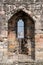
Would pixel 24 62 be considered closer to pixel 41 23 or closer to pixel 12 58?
pixel 12 58

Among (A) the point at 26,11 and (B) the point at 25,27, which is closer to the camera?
(A) the point at 26,11

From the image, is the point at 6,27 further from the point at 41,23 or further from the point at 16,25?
the point at 41,23

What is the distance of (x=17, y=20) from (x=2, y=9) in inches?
22.7

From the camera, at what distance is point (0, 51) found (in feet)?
29.4

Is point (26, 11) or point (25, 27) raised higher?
point (26, 11)

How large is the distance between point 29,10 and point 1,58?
1.64 metres

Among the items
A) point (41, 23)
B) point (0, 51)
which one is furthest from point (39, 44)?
point (0, 51)

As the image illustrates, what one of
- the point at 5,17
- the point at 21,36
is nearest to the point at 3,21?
the point at 5,17

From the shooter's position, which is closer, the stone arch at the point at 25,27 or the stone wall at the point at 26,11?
the stone wall at the point at 26,11

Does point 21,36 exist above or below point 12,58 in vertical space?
above

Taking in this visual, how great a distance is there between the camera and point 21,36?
9281 mm

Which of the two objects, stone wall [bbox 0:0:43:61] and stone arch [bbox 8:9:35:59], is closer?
stone wall [bbox 0:0:43:61]

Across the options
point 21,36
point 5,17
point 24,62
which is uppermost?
point 5,17

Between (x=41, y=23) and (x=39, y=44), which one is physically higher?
(x=41, y=23)
